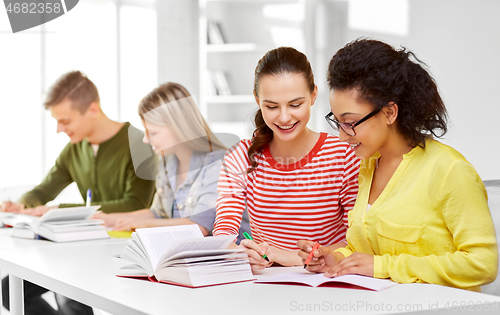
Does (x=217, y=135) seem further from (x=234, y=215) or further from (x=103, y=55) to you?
(x=103, y=55)

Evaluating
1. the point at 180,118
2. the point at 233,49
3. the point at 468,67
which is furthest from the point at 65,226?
the point at 233,49

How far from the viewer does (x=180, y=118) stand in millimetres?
2061

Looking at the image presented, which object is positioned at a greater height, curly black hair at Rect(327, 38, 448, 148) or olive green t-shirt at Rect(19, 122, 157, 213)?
curly black hair at Rect(327, 38, 448, 148)

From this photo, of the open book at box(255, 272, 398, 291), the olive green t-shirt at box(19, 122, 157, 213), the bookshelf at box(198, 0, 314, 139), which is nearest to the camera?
the open book at box(255, 272, 398, 291)

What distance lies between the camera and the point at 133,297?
0.96 metres

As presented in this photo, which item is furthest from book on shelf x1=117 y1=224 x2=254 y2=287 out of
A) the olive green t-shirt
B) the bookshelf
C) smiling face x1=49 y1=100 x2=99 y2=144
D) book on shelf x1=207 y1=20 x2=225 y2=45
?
book on shelf x1=207 y1=20 x2=225 y2=45

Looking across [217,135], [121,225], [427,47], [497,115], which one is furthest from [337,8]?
[121,225]

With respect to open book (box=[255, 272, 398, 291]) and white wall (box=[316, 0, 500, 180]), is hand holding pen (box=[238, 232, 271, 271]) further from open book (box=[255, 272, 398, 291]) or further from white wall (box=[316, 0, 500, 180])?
white wall (box=[316, 0, 500, 180])

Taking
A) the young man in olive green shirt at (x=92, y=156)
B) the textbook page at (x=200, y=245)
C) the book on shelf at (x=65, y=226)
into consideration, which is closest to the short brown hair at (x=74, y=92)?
the young man in olive green shirt at (x=92, y=156)

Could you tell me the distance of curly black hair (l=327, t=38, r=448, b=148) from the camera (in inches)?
44.1

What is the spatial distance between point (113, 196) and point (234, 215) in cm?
127

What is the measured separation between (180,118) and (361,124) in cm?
108

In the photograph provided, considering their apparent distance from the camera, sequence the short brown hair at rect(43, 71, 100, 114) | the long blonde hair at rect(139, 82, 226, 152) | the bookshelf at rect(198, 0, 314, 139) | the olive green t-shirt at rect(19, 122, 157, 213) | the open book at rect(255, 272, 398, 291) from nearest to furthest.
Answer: the open book at rect(255, 272, 398, 291) < the long blonde hair at rect(139, 82, 226, 152) < the olive green t-shirt at rect(19, 122, 157, 213) < the short brown hair at rect(43, 71, 100, 114) < the bookshelf at rect(198, 0, 314, 139)

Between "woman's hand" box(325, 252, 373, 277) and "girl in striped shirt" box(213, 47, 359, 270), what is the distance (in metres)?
0.26
